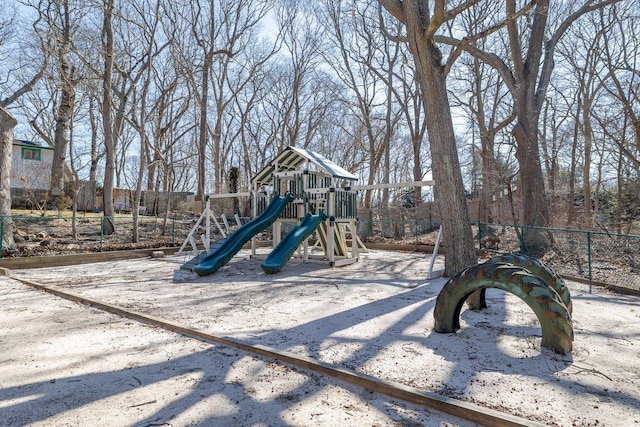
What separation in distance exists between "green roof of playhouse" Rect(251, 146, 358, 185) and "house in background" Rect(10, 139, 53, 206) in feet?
35.5

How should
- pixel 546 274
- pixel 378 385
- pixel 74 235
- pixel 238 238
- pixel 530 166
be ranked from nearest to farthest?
pixel 378 385 < pixel 546 274 < pixel 238 238 < pixel 530 166 < pixel 74 235

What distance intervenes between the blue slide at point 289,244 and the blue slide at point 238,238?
811mm

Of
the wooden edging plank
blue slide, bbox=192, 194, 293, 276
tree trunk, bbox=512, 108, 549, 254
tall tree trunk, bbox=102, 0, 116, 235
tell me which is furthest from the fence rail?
the wooden edging plank

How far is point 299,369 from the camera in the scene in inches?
129

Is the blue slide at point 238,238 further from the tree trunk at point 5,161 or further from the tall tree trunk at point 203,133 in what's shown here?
the tall tree trunk at point 203,133

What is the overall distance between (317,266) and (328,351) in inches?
249

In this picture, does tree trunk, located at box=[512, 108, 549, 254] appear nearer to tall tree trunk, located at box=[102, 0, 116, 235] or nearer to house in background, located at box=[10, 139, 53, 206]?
tall tree trunk, located at box=[102, 0, 116, 235]

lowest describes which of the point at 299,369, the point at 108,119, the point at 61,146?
the point at 299,369

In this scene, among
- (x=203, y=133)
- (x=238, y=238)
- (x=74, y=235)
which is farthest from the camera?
(x=203, y=133)

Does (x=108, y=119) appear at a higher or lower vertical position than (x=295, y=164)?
higher

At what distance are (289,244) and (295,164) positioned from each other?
307cm

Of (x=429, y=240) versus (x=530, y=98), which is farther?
(x=429, y=240)

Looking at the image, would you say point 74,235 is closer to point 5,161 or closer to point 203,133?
point 5,161

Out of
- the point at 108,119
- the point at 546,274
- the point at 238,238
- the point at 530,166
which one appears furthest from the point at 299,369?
the point at 108,119
